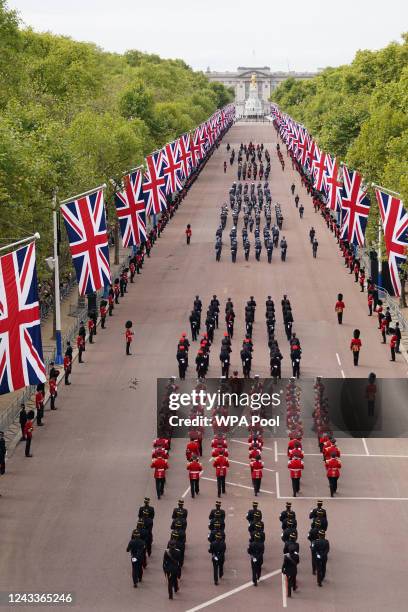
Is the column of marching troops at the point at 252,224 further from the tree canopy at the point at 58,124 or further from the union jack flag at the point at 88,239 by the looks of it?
the union jack flag at the point at 88,239

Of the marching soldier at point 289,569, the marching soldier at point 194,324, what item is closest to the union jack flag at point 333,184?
the marching soldier at point 194,324

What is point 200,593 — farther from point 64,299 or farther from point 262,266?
point 262,266

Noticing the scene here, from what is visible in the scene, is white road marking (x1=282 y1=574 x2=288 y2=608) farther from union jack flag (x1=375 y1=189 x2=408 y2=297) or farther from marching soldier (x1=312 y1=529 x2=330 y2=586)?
union jack flag (x1=375 y1=189 x2=408 y2=297)

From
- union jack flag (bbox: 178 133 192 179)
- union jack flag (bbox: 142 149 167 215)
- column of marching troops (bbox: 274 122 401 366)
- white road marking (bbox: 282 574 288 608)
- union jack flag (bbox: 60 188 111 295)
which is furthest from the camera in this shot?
union jack flag (bbox: 178 133 192 179)

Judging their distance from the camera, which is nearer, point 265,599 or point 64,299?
point 265,599

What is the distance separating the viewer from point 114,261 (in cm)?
6222

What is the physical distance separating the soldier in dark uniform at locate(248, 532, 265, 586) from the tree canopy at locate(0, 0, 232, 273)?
1612 cm

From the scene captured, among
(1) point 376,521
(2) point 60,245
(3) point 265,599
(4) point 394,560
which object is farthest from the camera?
(2) point 60,245

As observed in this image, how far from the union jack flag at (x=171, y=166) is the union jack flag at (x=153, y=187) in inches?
108

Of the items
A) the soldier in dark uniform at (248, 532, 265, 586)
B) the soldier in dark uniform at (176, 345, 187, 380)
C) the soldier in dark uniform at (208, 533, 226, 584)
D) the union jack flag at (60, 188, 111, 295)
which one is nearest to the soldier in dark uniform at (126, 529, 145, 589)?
the soldier in dark uniform at (208, 533, 226, 584)

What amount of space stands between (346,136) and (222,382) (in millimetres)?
49041

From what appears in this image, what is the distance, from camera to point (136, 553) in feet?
69.8

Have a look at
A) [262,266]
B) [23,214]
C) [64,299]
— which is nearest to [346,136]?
[262,266]

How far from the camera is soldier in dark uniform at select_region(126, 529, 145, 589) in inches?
837
